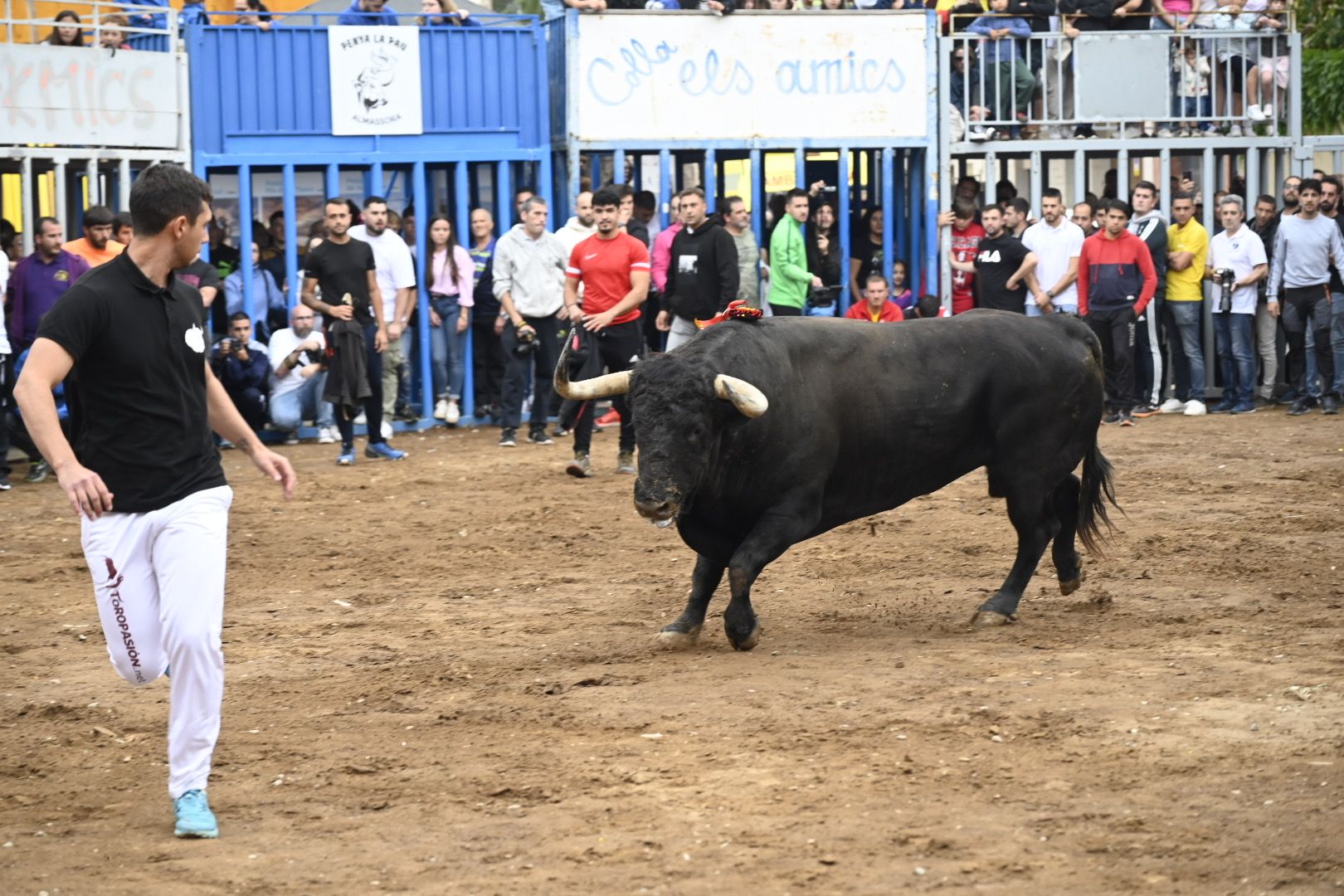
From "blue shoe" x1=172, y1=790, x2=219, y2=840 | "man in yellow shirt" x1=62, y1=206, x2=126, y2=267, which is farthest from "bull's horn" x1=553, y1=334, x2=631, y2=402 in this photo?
"man in yellow shirt" x1=62, y1=206, x2=126, y2=267

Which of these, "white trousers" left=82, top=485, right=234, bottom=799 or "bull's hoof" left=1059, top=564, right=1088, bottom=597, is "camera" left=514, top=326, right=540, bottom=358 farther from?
"white trousers" left=82, top=485, right=234, bottom=799

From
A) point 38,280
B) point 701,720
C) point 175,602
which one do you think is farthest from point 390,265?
point 175,602

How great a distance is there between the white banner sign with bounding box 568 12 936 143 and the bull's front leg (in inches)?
376

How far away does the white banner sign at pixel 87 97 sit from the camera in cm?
1415

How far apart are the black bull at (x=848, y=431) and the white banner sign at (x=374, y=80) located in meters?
8.59

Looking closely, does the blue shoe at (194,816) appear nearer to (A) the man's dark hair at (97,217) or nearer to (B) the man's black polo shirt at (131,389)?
(B) the man's black polo shirt at (131,389)

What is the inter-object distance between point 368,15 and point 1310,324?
8923 millimetres

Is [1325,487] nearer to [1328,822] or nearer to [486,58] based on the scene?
[1328,822]

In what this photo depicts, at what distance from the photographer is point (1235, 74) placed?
18172mm

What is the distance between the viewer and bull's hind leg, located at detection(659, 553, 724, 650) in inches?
311

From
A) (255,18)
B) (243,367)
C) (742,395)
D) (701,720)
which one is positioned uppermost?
(255,18)

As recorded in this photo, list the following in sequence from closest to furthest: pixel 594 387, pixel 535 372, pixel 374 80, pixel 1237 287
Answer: pixel 594 387, pixel 535 372, pixel 374 80, pixel 1237 287

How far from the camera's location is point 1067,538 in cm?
876

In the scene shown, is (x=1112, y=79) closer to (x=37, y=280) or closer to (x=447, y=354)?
(x=447, y=354)
